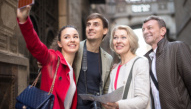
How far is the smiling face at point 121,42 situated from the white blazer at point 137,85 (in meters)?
0.17

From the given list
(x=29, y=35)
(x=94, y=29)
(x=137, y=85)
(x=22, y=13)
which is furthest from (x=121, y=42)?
(x=22, y=13)

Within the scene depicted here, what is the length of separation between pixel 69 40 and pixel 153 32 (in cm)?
135

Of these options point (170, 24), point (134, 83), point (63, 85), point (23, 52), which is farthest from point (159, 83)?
point (170, 24)

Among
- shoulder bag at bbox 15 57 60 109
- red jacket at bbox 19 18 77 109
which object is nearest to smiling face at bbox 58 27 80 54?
red jacket at bbox 19 18 77 109

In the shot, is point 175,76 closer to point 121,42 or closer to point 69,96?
point 121,42

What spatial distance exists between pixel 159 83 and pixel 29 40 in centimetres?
173

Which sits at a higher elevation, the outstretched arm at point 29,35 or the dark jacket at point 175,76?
the outstretched arm at point 29,35

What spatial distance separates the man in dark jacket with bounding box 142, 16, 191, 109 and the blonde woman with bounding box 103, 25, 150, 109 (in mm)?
401

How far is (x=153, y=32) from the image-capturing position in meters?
3.03

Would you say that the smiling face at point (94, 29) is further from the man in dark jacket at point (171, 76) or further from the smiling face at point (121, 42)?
the man in dark jacket at point (171, 76)

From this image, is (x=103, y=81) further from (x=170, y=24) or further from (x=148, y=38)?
(x=170, y=24)

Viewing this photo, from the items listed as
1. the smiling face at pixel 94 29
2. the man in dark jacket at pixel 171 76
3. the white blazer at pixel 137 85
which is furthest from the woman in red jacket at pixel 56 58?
the man in dark jacket at pixel 171 76

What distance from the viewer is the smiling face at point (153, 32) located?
9.95 feet

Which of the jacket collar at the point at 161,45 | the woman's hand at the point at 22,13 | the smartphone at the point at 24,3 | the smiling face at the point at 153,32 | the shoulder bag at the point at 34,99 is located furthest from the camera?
the smiling face at the point at 153,32
